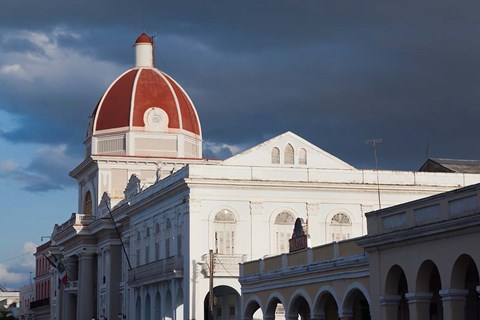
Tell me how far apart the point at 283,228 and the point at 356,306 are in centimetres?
1762

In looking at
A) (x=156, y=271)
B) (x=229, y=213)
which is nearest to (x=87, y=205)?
(x=156, y=271)

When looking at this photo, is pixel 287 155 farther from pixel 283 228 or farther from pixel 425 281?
pixel 425 281

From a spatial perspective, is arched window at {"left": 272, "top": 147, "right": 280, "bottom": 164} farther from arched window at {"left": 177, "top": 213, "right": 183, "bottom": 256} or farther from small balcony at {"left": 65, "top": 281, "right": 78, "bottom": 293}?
small balcony at {"left": 65, "top": 281, "right": 78, "bottom": 293}

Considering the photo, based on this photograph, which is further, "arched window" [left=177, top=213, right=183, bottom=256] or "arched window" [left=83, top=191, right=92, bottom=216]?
"arched window" [left=83, top=191, right=92, bottom=216]

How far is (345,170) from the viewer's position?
57.0m

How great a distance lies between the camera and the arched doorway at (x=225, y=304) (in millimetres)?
55644

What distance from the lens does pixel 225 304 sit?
57344 mm

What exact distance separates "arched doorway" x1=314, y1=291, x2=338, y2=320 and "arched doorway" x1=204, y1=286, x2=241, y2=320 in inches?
603

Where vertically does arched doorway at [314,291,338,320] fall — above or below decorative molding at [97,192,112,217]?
below

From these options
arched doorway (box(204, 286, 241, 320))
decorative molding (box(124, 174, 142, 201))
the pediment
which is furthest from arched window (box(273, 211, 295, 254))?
decorative molding (box(124, 174, 142, 201))

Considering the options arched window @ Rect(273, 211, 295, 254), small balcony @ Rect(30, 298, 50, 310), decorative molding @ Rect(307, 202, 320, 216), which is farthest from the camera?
small balcony @ Rect(30, 298, 50, 310)

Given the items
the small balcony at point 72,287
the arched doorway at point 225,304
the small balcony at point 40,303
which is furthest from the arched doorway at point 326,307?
the small balcony at point 40,303

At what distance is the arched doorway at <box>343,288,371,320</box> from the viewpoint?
118 feet

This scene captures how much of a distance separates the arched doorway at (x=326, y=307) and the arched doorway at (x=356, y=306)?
961mm
